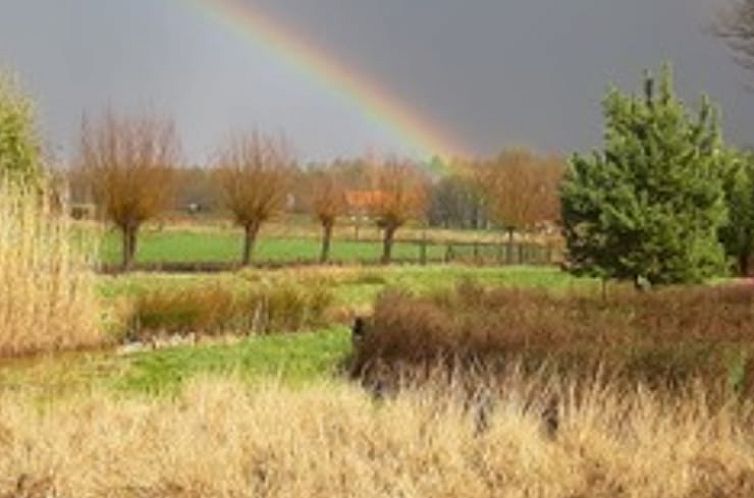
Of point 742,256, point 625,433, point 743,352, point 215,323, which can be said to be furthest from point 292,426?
point 742,256

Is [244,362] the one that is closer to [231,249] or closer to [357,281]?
[357,281]

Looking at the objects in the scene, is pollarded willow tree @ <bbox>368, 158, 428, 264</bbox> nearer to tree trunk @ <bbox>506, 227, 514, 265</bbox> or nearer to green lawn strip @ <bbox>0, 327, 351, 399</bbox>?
tree trunk @ <bbox>506, 227, 514, 265</bbox>

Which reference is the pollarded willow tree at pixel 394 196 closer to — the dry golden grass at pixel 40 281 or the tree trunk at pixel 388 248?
the tree trunk at pixel 388 248

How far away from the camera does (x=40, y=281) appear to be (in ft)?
56.5

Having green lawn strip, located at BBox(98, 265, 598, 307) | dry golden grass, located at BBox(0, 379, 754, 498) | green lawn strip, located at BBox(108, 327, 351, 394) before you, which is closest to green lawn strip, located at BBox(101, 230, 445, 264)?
green lawn strip, located at BBox(98, 265, 598, 307)

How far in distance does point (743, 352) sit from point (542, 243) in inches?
3095

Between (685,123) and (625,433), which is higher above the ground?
(685,123)

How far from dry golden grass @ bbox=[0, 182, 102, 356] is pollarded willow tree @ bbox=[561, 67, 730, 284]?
12971 millimetres

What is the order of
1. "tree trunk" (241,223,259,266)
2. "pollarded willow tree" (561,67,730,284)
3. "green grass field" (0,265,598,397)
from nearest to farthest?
"green grass field" (0,265,598,397), "pollarded willow tree" (561,67,730,284), "tree trunk" (241,223,259,266)

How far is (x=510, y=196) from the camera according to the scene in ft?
305

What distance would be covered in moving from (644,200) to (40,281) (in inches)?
581

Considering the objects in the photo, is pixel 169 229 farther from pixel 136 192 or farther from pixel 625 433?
pixel 625 433

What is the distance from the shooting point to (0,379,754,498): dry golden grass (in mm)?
7910

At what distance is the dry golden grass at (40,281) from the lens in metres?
16.8
